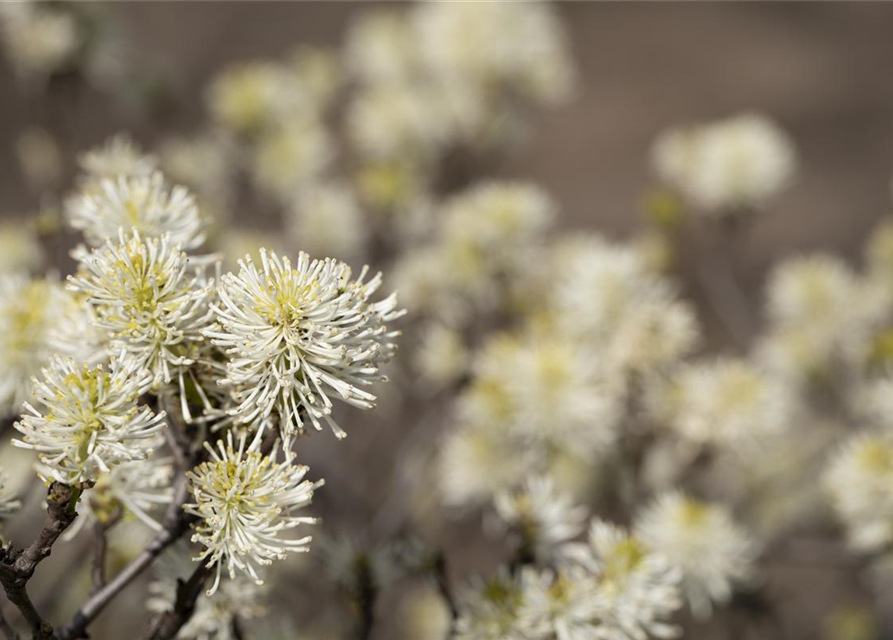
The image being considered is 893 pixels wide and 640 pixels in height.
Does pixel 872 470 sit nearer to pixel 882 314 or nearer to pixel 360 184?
pixel 882 314

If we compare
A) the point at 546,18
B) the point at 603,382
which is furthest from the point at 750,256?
the point at 603,382

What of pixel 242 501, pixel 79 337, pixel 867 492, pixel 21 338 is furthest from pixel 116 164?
pixel 867 492

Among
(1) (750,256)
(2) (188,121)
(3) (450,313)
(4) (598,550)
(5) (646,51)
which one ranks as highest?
(5) (646,51)

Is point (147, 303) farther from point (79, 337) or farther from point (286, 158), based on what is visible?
point (286, 158)

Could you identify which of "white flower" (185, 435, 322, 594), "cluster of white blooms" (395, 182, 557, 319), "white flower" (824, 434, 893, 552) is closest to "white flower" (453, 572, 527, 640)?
"white flower" (185, 435, 322, 594)

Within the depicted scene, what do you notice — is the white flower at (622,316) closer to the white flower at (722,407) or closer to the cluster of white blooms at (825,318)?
the white flower at (722,407)
